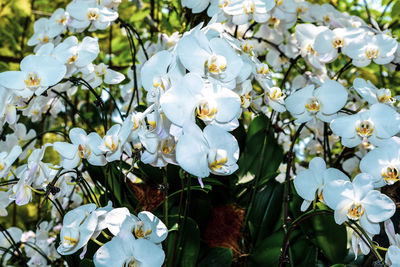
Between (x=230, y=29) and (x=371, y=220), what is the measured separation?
519 mm

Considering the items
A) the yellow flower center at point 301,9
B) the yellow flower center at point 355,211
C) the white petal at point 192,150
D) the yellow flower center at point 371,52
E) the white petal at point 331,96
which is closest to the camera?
the white petal at point 192,150

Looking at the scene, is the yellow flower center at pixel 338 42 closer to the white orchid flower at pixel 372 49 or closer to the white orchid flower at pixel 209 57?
the white orchid flower at pixel 372 49

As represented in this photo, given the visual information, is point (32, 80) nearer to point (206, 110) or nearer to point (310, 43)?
point (206, 110)

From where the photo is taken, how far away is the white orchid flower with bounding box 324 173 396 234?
1.88 feet

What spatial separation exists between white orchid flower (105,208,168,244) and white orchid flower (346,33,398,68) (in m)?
0.47

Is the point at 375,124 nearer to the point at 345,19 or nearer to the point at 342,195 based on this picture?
the point at 342,195

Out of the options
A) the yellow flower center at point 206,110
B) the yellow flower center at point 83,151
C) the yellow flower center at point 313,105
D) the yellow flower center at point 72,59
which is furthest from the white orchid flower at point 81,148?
the yellow flower center at point 313,105

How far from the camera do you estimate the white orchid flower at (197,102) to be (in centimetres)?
48

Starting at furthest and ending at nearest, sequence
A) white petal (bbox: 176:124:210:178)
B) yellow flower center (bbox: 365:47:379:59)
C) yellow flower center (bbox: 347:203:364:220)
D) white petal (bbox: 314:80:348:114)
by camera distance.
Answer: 1. yellow flower center (bbox: 365:47:379:59)
2. white petal (bbox: 314:80:348:114)
3. yellow flower center (bbox: 347:203:364:220)
4. white petal (bbox: 176:124:210:178)

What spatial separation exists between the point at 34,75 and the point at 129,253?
0.91ft

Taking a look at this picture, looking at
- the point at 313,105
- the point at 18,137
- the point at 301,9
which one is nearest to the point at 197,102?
the point at 313,105

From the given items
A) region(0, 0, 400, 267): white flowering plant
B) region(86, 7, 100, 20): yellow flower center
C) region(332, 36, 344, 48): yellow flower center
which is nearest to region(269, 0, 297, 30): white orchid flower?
region(0, 0, 400, 267): white flowering plant

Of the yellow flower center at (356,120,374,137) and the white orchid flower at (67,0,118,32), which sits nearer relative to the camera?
the yellow flower center at (356,120,374,137)

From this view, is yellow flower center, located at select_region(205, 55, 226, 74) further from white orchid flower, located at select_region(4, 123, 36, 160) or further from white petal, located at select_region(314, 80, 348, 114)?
white orchid flower, located at select_region(4, 123, 36, 160)
